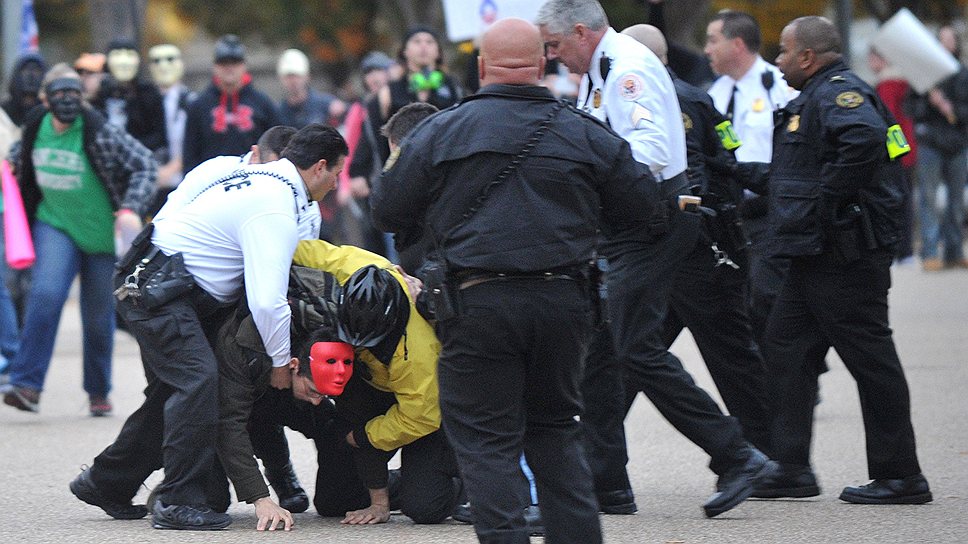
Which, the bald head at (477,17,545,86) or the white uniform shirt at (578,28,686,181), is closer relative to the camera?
the bald head at (477,17,545,86)

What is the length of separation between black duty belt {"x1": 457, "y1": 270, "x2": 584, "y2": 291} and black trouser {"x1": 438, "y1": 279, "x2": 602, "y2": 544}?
0.01 meters

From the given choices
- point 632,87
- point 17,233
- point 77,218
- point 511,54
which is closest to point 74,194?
point 77,218

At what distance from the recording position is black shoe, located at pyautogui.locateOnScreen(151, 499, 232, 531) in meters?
6.20

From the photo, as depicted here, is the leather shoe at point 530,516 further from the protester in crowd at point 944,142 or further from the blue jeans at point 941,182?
the blue jeans at point 941,182

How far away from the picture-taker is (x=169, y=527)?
624 cm

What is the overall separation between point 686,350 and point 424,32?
3248 millimetres

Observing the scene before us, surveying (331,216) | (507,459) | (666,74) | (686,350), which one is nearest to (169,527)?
(507,459)

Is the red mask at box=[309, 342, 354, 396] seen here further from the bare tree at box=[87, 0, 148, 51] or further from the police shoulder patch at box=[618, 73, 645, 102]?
the bare tree at box=[87, 0, 148, 51]

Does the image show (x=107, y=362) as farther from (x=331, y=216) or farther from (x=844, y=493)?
(x=331, y=216)

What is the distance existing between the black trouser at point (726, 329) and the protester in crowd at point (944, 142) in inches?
388

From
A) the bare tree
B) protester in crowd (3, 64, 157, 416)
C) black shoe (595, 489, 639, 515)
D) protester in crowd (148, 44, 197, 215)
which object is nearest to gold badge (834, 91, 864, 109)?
black shoe (595, 489, 639, 515)

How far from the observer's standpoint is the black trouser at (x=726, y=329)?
6992 millimetres

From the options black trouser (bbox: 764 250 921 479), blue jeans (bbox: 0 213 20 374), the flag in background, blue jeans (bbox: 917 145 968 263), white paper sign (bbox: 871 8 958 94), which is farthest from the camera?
blue jeans (bbox: 917 145 968 263)

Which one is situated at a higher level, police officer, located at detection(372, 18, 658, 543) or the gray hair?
the gray hair
